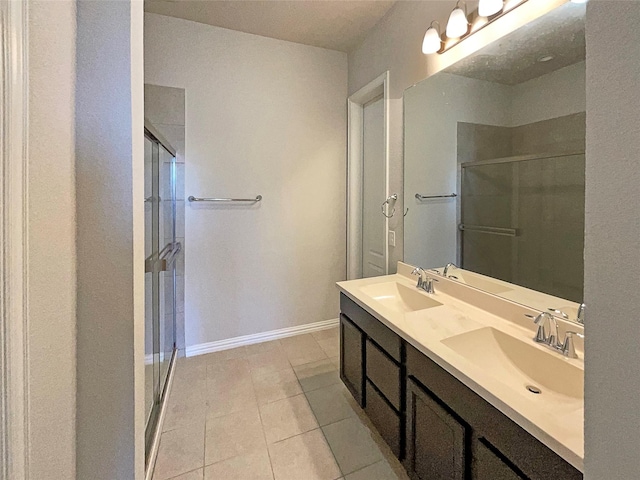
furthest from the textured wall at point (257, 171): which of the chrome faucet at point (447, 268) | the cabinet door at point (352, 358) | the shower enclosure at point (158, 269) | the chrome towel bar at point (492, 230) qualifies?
the chrome towel bar at point (492, 230)

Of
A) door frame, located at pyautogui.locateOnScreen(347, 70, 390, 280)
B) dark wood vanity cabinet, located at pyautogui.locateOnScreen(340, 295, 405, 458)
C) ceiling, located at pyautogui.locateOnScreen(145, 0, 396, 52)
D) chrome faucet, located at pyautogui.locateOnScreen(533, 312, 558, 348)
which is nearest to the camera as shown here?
chrome faucet, located at pyautogui.locateOnScreen(533, 312, 558, 348)

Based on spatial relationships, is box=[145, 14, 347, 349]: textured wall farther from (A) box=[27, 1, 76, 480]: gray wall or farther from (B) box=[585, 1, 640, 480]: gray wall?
(B) box=[585, 1, 640, 480]: gray wall

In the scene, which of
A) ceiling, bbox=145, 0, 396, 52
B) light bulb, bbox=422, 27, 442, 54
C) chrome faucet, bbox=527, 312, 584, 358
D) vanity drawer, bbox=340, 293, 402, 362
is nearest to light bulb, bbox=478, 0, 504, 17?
light bulb, bbox=422, 27, 442, 54

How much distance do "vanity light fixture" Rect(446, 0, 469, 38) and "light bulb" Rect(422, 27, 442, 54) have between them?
11 cm

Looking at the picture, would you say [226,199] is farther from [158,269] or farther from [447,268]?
[447,268]

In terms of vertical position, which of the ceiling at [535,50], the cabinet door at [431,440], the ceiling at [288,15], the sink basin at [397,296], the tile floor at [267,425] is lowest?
the tile floor at [267,425]


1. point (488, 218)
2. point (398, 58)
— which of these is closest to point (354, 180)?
point (398, 58)

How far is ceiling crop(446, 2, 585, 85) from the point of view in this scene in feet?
3.62

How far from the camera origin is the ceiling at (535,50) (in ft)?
3.62

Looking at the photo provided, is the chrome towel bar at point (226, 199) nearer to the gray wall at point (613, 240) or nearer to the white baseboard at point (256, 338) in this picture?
the white baseboard at point (256, 338)

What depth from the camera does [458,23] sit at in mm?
1476

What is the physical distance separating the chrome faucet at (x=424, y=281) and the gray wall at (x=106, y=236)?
145 centimetres

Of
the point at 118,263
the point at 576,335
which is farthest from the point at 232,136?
the point at 576,335

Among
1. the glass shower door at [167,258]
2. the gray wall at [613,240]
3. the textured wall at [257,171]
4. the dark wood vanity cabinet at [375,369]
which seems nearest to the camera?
the gray wall at [613,240]
